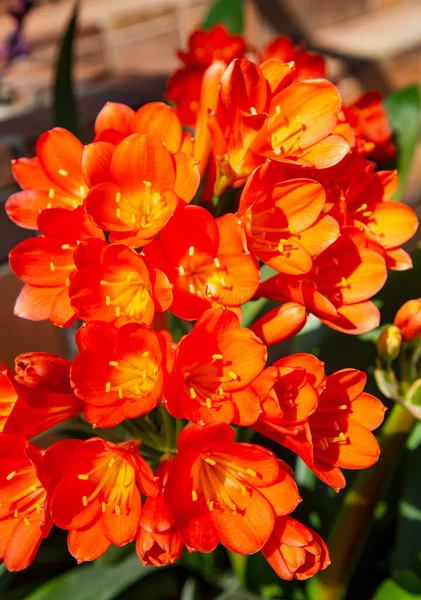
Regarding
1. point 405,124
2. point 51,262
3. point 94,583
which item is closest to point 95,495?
point 51,262

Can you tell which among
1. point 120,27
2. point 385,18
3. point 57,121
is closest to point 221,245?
point 57,121

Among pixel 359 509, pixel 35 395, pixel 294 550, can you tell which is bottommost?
pixel 359 509

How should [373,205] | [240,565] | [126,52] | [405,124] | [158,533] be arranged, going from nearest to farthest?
[158,533] → [373,205] → [240,565] → [405,124] → [126,52]

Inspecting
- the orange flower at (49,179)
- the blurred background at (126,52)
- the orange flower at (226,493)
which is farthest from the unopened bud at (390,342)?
the blurred background at (126,52)

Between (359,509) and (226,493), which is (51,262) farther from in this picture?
(359,509)

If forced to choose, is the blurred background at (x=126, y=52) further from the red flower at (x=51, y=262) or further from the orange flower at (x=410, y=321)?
the orange flower at (x=410, y=321)

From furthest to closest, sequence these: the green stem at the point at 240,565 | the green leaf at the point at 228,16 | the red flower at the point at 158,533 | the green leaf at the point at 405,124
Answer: the green leaf at the point at 228,16
the green leaf at the point at 405,124
the green stem at the point at 240,565
the red flower at the point at 158,533

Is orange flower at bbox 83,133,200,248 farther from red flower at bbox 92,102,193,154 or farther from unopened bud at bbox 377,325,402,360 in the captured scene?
unopened bud at bbox 377,325,402,360
